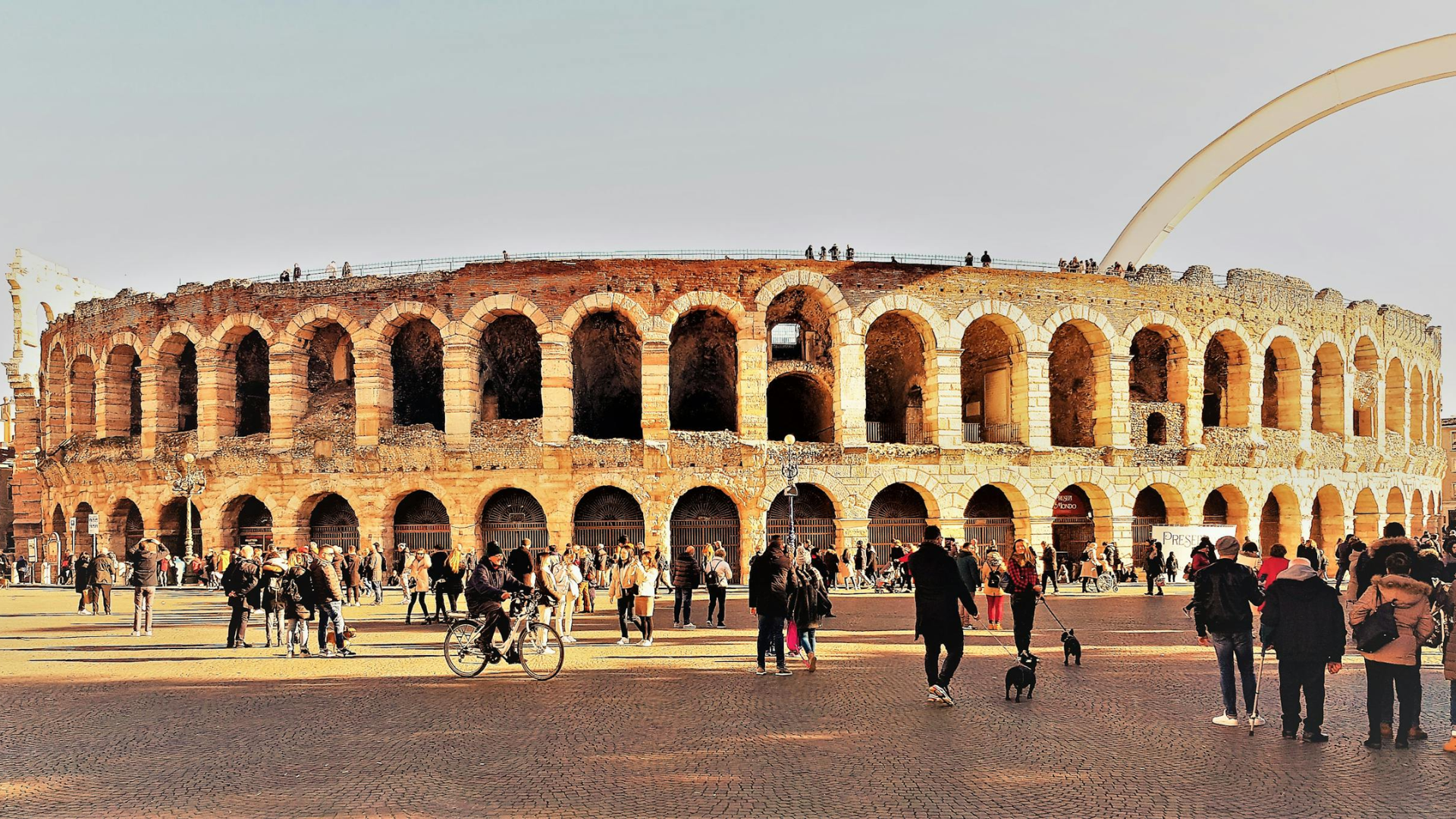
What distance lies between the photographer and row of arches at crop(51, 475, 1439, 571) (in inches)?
1113

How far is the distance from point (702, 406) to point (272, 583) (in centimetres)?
2005

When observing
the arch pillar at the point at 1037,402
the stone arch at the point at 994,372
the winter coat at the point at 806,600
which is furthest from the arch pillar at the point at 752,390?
the winter coat at the point at 806,600

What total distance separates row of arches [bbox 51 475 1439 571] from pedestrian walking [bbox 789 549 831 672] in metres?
15.8

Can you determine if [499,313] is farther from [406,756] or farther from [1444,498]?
[1444,498]

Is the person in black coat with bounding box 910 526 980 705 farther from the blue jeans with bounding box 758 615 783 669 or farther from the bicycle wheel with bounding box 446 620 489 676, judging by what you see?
the bicycle wheel with bounding box 446 620 489 676

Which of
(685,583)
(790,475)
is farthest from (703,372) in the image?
Result: (685,583)

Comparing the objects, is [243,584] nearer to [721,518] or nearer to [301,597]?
[301,597]

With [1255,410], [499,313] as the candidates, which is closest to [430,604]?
[499,313]

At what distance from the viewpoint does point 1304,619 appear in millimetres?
7633

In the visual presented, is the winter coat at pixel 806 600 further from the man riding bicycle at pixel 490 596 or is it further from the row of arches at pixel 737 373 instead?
the row of arches at pixel 737 373

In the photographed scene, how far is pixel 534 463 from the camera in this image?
1096 inches

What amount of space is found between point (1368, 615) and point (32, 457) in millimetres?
44936

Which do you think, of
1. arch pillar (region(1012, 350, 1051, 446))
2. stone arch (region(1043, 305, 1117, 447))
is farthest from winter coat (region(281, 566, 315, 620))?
stone arch (region(1043, 305, 1117, 447))

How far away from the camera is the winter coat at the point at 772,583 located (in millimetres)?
10906
